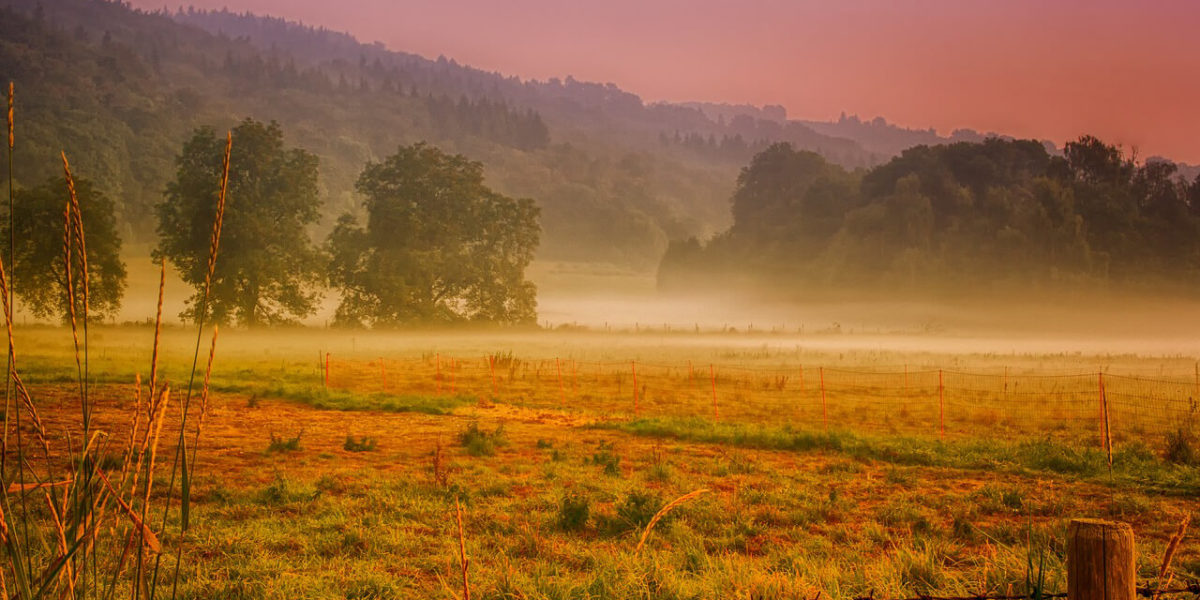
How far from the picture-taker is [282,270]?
49594mm

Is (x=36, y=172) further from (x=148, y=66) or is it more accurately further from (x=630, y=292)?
(x=148, y=66)

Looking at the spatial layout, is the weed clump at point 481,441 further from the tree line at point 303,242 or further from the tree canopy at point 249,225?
the tree canopy at point 249,225

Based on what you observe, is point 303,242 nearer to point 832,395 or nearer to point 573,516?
point 832,395

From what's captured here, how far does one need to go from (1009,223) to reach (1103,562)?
258 feet

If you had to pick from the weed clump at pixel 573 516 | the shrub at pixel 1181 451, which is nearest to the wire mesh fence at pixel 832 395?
the shrub at pixel 1181 451

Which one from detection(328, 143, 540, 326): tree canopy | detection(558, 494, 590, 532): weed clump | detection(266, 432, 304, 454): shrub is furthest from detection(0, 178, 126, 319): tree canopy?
detection(558, 494, 590, 532): weed clump

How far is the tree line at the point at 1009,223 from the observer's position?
69.7 metres

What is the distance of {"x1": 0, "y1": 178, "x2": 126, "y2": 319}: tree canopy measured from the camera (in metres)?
42.9

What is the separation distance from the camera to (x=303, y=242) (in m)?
52.8

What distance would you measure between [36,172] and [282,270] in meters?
44.8

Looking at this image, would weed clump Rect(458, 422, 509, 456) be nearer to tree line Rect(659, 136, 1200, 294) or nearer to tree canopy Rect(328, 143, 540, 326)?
tree canopy Rect(328, 143, 540, 326)

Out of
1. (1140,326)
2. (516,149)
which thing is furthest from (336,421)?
(516,149)

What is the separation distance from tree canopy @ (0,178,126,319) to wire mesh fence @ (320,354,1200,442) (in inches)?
672

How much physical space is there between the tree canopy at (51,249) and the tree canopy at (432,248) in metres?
13.6
